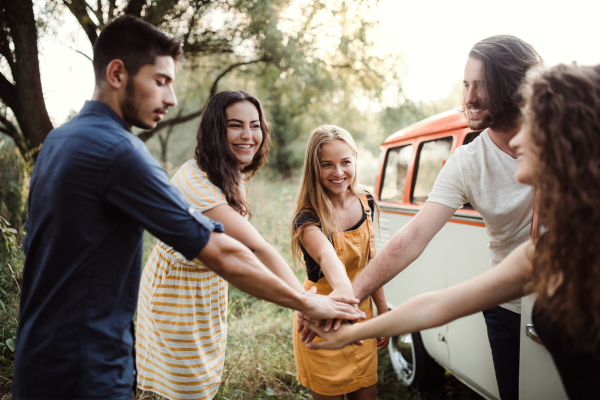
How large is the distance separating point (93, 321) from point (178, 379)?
0.91 meters

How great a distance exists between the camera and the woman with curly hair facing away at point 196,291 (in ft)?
6.89

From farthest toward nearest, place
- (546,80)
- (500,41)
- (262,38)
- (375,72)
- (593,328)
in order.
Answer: (375,72) < (262,38) < (500,41) < (546,80) < (593,328)

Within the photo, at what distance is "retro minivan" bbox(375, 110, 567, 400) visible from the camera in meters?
2.06

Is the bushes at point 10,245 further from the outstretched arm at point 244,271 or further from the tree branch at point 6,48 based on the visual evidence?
the outstretched arm at point 244,271

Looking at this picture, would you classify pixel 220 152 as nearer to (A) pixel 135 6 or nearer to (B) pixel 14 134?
(A) pixel 135 6

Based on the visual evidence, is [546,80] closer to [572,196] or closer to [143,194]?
[572,196]

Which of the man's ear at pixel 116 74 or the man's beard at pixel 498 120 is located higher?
the man's ear at pixel 116 74

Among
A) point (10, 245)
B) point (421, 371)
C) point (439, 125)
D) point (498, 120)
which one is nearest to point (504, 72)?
point (498, 120)

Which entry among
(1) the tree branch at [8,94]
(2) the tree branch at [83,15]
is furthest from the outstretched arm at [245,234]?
(2) the tree branch at [83,15]

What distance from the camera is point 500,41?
221 centimetres

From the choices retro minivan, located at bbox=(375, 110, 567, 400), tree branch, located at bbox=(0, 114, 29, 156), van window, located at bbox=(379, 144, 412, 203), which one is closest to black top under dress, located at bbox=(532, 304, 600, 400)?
retro minivan, located at bbox=(375, 110, 567, 400)

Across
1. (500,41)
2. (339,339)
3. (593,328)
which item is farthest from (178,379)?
(500,41)

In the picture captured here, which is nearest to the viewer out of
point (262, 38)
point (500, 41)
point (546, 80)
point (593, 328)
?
point (593, 328)

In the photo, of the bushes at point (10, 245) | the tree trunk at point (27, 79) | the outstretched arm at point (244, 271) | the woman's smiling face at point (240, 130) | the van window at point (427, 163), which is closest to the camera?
the outstretched arm at point (244, 271)
